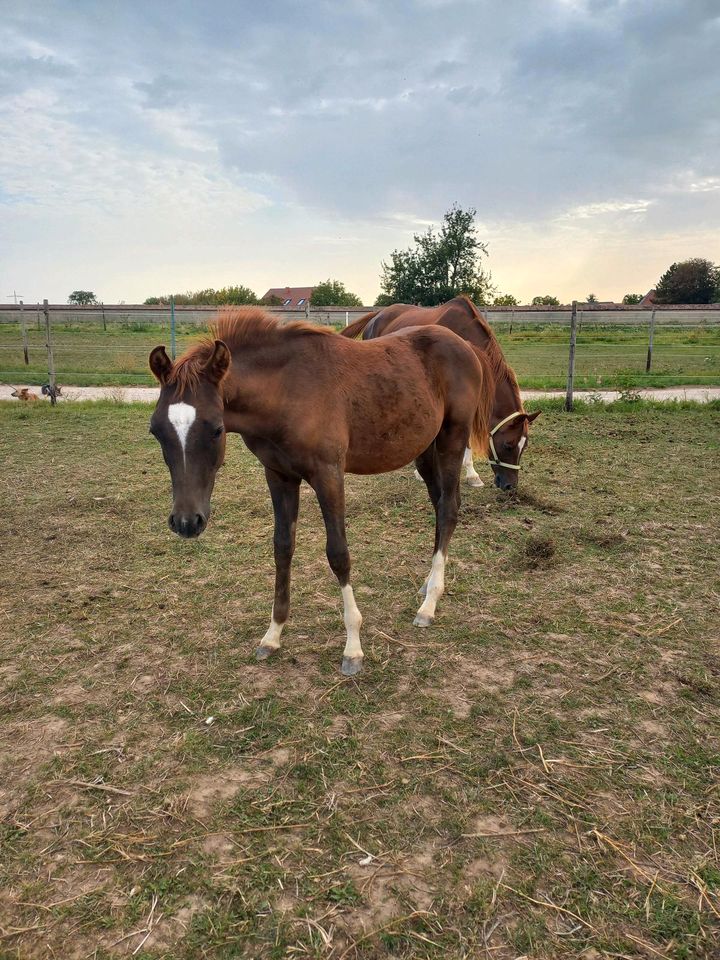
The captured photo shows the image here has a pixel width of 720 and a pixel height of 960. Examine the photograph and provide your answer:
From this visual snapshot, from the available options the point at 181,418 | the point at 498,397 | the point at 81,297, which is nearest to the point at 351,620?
the point at 181,418

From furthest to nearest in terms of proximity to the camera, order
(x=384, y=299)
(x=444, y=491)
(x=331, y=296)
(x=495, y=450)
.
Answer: (x=331, y=296), (x=384, y=299), (x=495, y=450), (x=444, y=491)

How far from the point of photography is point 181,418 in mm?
2533

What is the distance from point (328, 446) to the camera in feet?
10.0

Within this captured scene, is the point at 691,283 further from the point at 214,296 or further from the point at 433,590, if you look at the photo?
the point at 433,590

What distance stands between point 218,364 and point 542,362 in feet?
68.1

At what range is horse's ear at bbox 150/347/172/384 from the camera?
2.60m

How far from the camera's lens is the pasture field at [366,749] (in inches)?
71.9

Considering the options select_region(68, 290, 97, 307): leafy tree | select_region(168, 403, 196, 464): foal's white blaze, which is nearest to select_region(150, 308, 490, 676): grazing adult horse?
select_region(168, 403, 196, 464): foal's white blaze

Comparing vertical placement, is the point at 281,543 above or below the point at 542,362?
below

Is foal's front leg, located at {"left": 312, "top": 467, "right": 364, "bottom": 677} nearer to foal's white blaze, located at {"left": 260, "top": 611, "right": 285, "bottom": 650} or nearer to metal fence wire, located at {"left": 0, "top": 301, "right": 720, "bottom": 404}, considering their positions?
foal's white blaze, located at {"left": 260, "top": 611, "right": 285, "bottom": 650}

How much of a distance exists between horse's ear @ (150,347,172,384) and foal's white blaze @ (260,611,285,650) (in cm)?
161

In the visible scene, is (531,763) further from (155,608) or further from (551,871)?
(155,608)

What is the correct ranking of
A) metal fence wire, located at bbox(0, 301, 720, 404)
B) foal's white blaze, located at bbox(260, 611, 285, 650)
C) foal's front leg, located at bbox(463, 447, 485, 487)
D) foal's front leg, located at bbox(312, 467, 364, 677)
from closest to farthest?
foal's front leg, located at bbox(312, 467, 364, 677)
foal's white blaze, located at bbox(260, 611, 285, 650)
foal's front leg, located at bbox(463, 447, 485, 487)
metal fence wire, located at bbox(0, 301, 720, 404)

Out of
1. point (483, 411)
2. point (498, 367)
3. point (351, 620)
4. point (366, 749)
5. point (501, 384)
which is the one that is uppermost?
point (498, 367)
